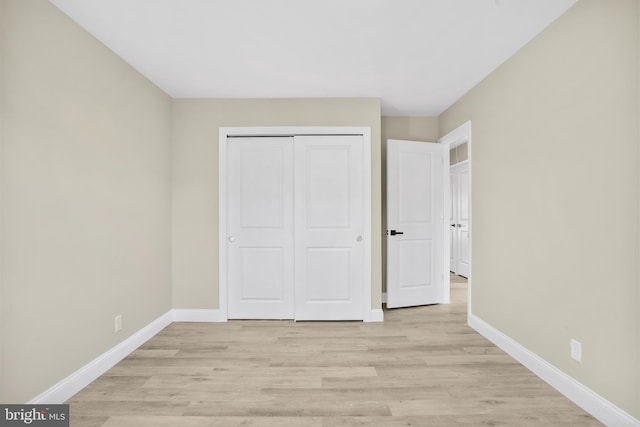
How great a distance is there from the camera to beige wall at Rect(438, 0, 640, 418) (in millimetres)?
1648

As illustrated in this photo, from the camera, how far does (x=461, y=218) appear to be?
19.6 ft

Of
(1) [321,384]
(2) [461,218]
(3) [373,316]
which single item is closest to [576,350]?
(1) [321,384]

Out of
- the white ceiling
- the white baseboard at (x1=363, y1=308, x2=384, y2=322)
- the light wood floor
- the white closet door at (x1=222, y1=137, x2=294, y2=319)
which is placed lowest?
the light wood floor

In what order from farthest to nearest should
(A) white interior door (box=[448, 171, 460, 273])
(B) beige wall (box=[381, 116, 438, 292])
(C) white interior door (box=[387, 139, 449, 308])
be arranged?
(A) white interior door (box=[448, 171, 460, 273]), (B) beige wall (box=[381, 116, 438, 292]), (C) white interior door (box=[387, 139, 449, 308])

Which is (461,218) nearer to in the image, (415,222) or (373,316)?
(415,222)

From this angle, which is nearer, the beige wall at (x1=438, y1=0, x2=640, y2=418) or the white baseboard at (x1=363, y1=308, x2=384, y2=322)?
the beige wall at (x1=438, y1=0, x2=640, y2=418)

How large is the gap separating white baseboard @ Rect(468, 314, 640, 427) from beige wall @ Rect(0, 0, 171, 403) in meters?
3.27

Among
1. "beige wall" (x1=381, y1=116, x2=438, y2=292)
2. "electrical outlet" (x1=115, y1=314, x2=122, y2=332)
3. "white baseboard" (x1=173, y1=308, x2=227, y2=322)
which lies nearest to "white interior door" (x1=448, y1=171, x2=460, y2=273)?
"beige wall" (x1=381, y1=116, x2=438, y2=292)

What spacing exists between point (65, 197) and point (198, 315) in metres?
1.94

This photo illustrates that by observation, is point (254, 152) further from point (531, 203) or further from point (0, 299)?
point (531, 203)

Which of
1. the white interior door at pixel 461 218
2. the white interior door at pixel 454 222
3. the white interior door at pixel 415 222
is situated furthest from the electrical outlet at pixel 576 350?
the white interior door at pixel 454 222

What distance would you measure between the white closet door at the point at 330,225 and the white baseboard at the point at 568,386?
1.42m

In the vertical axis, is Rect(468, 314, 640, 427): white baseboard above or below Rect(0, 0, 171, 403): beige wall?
below

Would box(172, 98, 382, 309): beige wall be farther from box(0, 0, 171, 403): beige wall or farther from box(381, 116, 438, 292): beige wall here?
box(381, 116, 438, 292): beige wall
